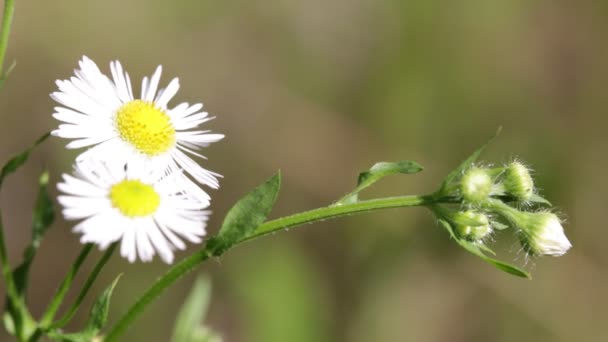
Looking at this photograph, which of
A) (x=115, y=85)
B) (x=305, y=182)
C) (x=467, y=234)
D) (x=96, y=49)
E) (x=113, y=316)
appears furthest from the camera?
(x=96, y=49)

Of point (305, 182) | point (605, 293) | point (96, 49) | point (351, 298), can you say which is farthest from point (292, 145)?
point (605, 293)

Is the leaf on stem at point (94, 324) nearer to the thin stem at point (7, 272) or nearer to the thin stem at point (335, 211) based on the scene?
the thin stem at point (7, 272)

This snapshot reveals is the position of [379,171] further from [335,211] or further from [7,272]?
[7,272]

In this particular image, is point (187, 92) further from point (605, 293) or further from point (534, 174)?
point (605, 293)

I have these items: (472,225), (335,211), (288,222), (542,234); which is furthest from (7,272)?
(542,234)

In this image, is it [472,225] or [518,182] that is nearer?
[472,225]

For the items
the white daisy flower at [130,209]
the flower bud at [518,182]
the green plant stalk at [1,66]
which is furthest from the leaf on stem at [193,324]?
the flower bud at [518,182]
